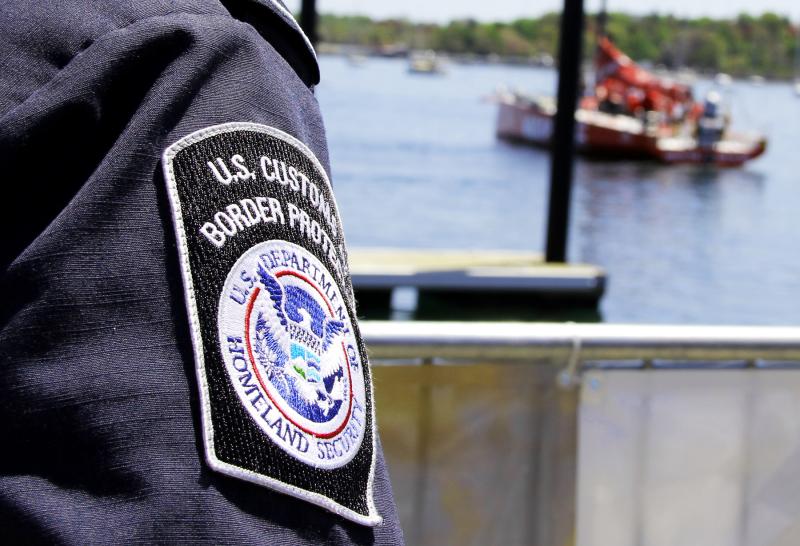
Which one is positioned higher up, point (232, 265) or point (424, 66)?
point (232, 265)

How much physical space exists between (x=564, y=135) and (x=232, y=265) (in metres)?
9.33

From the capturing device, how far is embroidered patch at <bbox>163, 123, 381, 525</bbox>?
73cm

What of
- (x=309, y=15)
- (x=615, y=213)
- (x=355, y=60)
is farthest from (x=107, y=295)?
(x=355, y=60)

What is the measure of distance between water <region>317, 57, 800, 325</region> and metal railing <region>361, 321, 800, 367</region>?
8.12 metres

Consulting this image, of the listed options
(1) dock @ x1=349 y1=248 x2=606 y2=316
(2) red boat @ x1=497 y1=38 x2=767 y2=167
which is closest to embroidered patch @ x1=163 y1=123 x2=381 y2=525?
(1) dock @ x1=349 y1=248 x2=606 y2=316

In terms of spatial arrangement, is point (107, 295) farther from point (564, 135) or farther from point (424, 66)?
point (424, 66)

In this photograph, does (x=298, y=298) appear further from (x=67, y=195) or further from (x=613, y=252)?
(x=613, y=252)

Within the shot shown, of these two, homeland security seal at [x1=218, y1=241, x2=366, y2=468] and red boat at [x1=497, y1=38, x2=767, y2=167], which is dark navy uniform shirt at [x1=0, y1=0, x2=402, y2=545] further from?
red boat at [x1=497, y1=38, x2=767, y2=167]

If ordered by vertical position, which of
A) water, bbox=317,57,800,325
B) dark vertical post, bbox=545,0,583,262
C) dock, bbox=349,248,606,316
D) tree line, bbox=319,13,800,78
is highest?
dark vertical post, bbox=545,0,583,262

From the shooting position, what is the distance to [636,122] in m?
44.2

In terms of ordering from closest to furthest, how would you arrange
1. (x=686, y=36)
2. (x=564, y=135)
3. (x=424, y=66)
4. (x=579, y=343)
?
(x=579, y=343) < (x=564, y=135) < (x=686, y=36) < (x=424, y=66)

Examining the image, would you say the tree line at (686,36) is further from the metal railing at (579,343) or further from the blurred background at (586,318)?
the metal railing at (579,343)

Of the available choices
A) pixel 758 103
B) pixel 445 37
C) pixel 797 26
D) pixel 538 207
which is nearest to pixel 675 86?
pixel 538 207

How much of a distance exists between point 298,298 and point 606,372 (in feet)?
4.86
